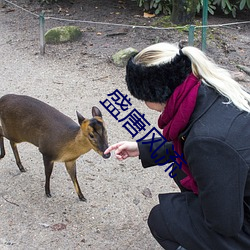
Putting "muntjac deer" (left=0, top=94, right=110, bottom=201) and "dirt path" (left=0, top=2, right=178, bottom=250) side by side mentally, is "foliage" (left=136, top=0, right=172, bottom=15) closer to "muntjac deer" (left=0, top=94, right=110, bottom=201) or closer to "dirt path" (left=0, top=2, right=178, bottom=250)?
"dirt path" (left=0, top=2, right=178, bottom=250)

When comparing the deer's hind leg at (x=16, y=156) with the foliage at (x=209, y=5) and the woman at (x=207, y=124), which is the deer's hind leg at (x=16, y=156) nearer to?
the woman at (x=207, y=124)

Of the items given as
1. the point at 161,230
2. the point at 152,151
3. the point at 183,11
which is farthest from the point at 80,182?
the point at 183,11

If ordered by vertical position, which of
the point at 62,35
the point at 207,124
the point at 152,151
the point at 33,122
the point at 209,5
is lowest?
the point at 62,35

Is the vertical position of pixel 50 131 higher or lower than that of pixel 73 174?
higher

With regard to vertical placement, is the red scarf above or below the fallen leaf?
above

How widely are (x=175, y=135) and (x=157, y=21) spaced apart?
5.15m

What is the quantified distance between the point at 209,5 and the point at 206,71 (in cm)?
563

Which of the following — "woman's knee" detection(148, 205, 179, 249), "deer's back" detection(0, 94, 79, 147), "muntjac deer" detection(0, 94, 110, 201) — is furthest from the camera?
"deer's back" detection(0, 94, 79, 147)

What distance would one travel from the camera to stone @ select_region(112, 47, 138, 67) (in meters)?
5.73

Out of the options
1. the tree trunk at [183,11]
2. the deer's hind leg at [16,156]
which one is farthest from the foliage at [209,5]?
the deer's hind leg at [16,156]

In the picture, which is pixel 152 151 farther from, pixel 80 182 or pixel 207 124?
pixel 80 182

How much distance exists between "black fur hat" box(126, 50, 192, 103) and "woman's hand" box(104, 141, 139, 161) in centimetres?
52

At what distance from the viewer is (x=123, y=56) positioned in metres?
5.75

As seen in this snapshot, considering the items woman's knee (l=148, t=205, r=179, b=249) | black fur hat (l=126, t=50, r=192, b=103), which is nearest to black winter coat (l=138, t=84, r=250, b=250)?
black fur hat (l=126, t=50, r=192, b=103)
